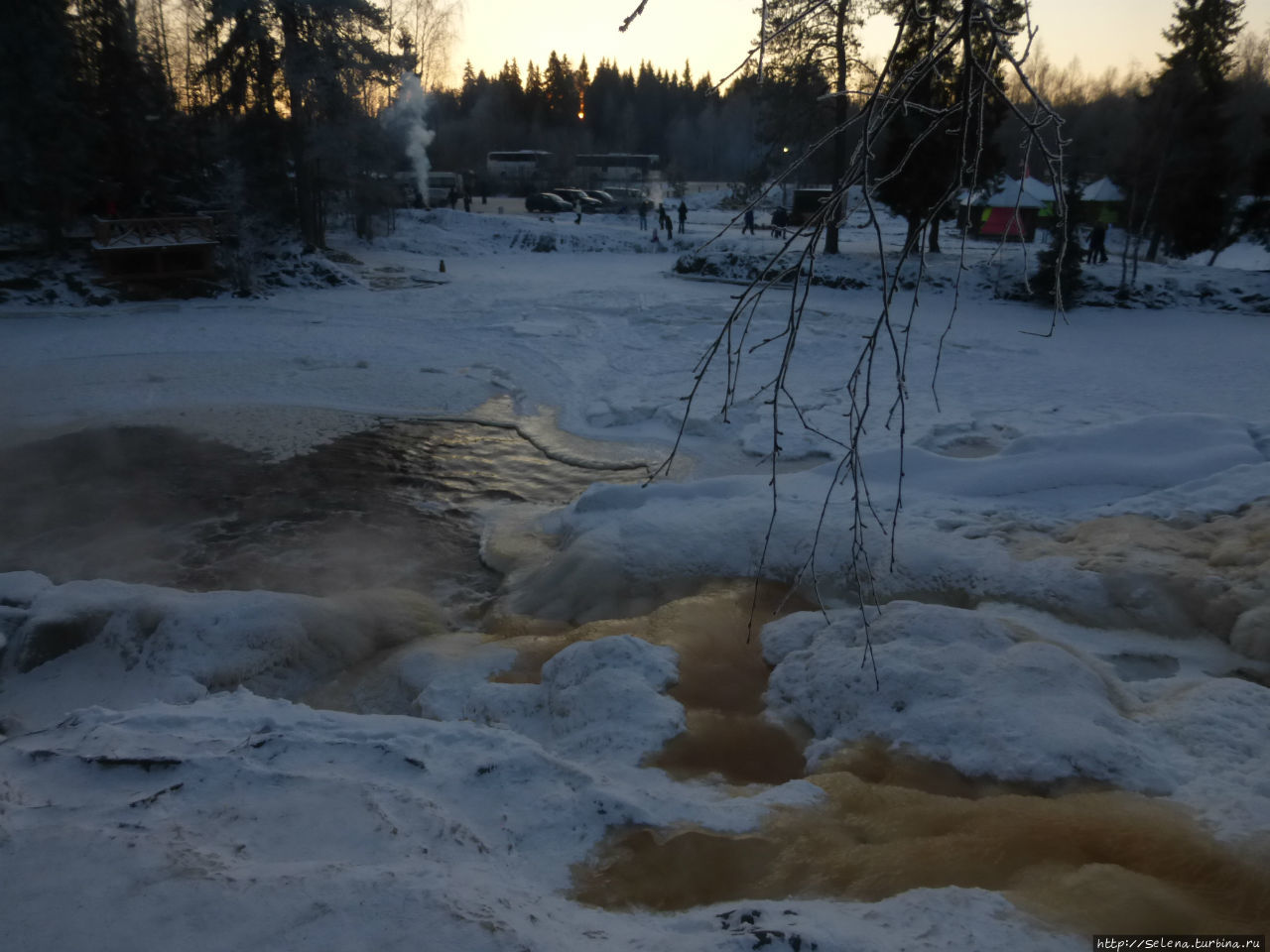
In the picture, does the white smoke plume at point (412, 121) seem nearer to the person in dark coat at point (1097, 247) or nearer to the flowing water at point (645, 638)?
the person in dark coat at point (1097, 247)

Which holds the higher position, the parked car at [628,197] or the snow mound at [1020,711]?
the parked car at [628,197]

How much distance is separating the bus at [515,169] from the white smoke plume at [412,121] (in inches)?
223

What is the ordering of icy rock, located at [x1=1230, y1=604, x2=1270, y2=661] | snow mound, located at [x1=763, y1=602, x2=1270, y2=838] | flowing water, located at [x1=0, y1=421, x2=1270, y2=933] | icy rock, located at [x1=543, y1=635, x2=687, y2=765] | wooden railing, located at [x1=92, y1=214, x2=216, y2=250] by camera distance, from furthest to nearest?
wooden railing, located at [x1=92, y1=214, x2=216, y2=250]
icy rock, located at [x1=1230, y1=604, x2=1270, y2=661]
icy rock, located at [x1=543, y1=635, x2=687, y2=765]
snow mound, located at [x1=763, y1=602, x2=1270, y2=838]
flowing water, located at [x1=0, y1=421, x2=1270, y2=933]

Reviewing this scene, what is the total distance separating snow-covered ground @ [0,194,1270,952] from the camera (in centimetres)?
263

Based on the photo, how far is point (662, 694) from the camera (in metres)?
4.66

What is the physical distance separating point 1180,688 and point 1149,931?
2.29 m

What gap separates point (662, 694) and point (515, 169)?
57.0 meters

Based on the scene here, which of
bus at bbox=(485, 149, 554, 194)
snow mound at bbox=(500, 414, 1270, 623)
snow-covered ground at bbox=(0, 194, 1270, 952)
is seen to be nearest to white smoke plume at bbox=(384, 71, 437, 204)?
bus at bbox=(485, 149, 554, 194)

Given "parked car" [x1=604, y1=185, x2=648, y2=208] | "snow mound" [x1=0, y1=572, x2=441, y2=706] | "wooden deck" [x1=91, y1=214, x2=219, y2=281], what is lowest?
"snow mound" [x1=0, y1=572, x2=441, y2=706]

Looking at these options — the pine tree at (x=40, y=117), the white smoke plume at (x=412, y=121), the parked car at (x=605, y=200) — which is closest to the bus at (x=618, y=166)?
the white smoke plume at (x=412, y=121)

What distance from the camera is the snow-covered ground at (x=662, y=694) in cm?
263

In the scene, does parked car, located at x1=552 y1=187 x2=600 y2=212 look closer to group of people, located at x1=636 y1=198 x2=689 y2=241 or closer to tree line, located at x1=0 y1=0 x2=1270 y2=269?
group of people, located at x1=636 y1=198 x2=689 y2=241

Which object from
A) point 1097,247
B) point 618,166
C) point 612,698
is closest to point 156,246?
point 612,698

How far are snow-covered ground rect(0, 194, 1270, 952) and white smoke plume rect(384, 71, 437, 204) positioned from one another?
38.5 meters
